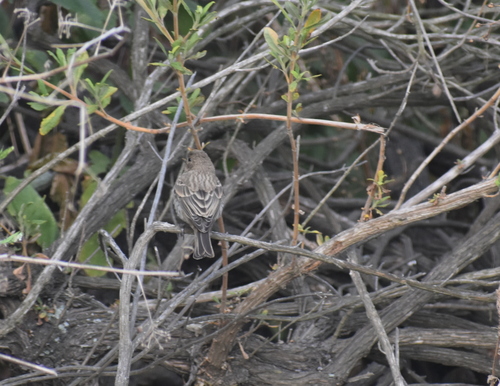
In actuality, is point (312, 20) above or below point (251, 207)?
above

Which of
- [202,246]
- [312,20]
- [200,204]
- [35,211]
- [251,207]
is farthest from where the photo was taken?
[251,207]

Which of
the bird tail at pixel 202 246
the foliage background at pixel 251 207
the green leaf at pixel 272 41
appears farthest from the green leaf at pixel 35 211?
the green leaf at pixel 272 41

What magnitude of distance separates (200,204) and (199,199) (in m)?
0.09

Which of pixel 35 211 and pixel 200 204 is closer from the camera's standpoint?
pixel 200 204

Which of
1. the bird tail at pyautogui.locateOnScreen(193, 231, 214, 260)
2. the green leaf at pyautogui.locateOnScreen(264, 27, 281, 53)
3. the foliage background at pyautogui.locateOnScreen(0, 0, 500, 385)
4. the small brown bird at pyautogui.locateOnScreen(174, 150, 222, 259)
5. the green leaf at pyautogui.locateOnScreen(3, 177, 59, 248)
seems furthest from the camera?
the green leaf at pyautogui.locateOnScreen(3, 177, 59, 248)

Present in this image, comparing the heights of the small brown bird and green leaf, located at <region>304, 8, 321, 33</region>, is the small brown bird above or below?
below

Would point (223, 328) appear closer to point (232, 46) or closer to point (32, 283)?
point (32, 283)

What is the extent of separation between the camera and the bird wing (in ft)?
14.8

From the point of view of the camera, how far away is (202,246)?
4332 millimetres

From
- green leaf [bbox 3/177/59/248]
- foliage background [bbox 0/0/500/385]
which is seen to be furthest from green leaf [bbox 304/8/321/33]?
green leaf [bbox 3/177/59/248]

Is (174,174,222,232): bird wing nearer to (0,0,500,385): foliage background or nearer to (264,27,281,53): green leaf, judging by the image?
(0,0,500,385): foliage background

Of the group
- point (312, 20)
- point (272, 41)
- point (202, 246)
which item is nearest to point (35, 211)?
point (202, 246)

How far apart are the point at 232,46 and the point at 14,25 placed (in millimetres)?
2216

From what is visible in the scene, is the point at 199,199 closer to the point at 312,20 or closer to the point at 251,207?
the point at 251,207
